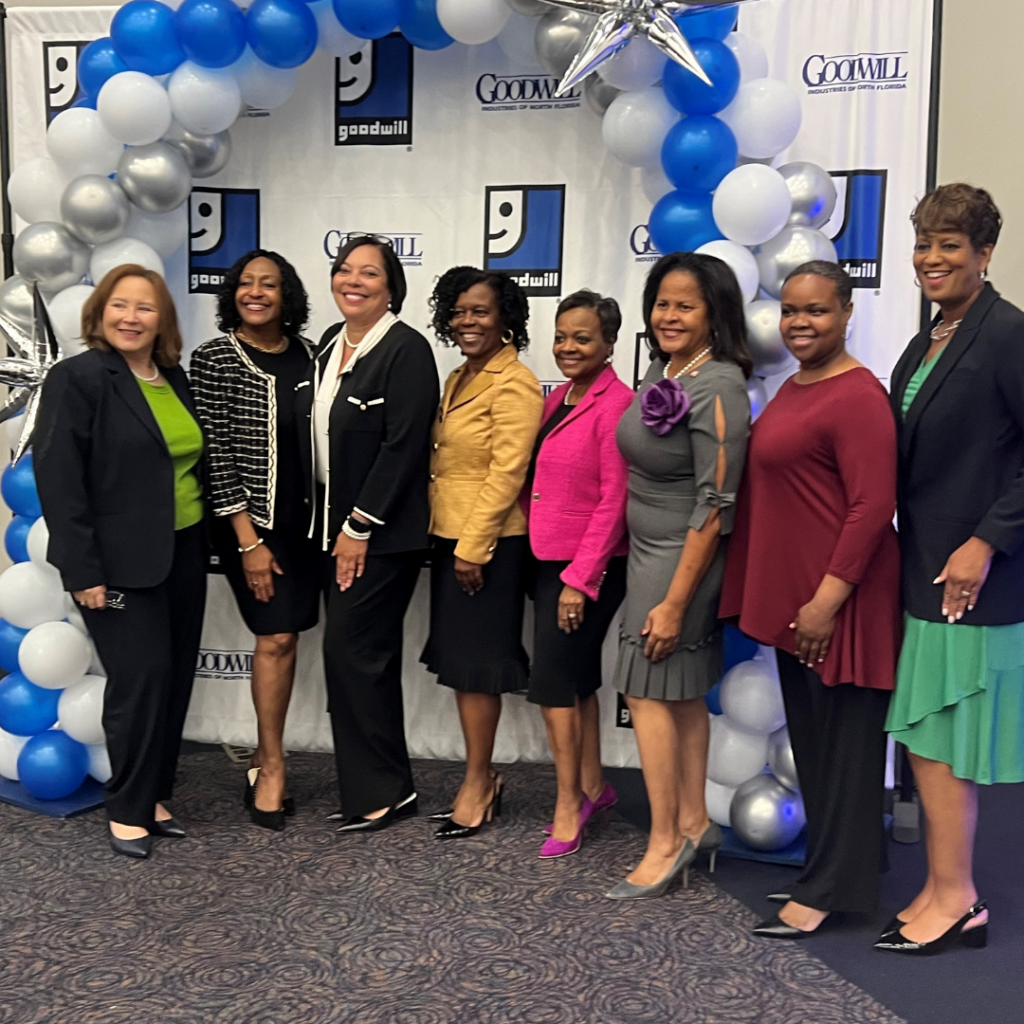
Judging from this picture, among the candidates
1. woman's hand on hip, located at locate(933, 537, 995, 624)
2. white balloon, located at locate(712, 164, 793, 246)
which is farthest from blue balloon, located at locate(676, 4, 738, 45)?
woman's hand on hip, located at locate(933, 537, 995, 624)

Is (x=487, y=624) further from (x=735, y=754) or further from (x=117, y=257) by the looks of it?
(x=117, y=257)

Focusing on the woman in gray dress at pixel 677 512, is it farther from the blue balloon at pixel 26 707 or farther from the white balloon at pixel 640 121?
the blue balloon at pixel 26 707

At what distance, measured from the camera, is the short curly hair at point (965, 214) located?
2285mm

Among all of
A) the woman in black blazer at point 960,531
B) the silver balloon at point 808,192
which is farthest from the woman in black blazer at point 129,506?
the woman in black blazer at point 960,531

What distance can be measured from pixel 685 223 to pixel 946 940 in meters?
1.95

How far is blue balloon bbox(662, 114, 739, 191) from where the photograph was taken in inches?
116

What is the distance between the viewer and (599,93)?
318cm

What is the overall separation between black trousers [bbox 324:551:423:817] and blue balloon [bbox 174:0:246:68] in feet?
4.92

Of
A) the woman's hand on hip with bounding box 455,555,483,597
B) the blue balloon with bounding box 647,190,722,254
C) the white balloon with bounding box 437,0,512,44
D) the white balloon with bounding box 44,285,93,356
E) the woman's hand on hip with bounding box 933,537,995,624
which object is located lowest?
the woman's hand on hip with bounding box 455,555,483,597

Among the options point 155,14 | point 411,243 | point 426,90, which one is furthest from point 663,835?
point 155,14

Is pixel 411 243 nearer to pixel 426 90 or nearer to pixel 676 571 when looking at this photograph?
pixel 426 90

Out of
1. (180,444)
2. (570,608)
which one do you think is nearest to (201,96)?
(180,444)

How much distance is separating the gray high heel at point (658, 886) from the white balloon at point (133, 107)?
Answer: 2457mm

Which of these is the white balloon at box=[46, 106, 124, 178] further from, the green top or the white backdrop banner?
the green top
